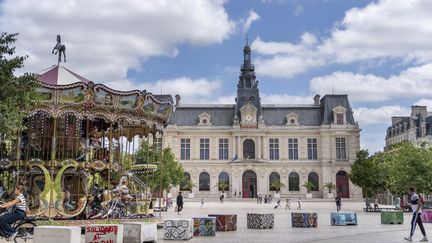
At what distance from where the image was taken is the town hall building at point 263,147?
69.5m

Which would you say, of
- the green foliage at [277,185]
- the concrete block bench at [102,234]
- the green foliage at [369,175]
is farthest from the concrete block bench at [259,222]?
the green foliage at [277,185]

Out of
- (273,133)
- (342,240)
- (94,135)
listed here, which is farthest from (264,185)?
(342,240)

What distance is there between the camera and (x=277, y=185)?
68.4 m

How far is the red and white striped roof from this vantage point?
61.1 feet

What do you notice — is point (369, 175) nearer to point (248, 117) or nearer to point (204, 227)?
point (204, 227)

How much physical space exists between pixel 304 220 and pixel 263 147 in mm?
50422

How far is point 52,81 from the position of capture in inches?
732

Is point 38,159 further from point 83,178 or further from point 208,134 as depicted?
point 208,134

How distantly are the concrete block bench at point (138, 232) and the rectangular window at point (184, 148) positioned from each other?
56.6 metres

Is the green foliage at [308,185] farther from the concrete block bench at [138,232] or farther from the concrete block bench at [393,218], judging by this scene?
the concrete block bench at [138,232]

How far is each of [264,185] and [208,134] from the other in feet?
34.3

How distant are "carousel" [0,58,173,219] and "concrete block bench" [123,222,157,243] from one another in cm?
446

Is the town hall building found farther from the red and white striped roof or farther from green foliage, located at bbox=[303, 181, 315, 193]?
the red and white striped roof

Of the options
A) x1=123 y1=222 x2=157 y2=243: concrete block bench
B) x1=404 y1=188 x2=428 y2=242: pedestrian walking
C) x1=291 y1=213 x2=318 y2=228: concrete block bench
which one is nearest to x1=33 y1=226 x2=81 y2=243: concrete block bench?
x1=123 y1=222 x2=157 y2=243: concrete block bench
